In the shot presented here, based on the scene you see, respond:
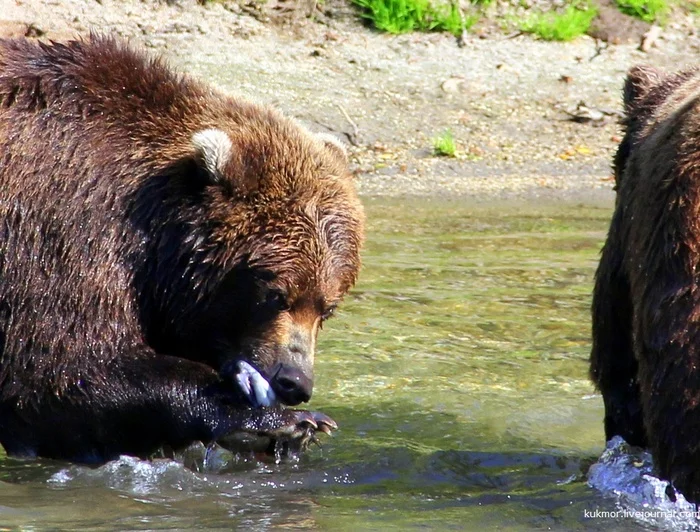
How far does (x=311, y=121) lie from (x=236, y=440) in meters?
8.53

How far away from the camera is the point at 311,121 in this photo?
14227 millimetres

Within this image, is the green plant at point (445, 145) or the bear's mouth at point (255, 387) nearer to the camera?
the bear's mouth at point (255, 387)

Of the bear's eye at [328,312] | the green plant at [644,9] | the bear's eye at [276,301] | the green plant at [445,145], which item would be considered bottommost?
the green plant at [445,145]

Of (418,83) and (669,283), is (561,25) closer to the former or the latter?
(418,83)

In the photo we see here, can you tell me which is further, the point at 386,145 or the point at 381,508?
the point at 386,145

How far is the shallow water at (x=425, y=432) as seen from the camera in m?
5.53

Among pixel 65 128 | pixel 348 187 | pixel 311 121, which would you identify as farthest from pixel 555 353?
pixel 311 121

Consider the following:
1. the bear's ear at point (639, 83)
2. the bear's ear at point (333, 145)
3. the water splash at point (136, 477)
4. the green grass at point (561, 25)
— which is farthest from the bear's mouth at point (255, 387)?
the green grass at point (561, 25)

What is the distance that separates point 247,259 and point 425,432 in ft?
4.84

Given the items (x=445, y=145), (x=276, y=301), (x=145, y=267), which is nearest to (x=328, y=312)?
(x=276, y=301)

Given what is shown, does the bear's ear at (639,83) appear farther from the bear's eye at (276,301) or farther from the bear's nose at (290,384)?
the bear's nose at (290,384)

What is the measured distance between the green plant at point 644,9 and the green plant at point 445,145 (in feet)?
12.0

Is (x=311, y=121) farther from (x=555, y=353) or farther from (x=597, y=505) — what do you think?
(x=597, y=505)

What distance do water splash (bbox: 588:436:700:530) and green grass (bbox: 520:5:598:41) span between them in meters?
10.7
